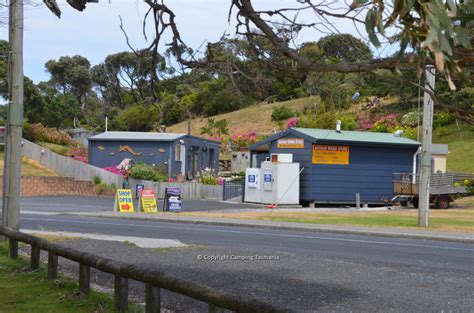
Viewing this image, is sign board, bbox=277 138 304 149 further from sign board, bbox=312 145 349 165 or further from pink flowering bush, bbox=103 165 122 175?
pink flowering bush, bbox=103 165 122 175

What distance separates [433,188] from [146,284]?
2615cm

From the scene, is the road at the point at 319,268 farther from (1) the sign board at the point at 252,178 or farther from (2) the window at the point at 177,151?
(2) the window at the point at 177,151

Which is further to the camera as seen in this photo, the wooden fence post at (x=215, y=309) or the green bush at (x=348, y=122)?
the green bush at (x=348, y=122)

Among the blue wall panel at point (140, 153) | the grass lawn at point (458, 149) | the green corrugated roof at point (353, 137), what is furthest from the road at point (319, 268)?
the grass lawn at point (458, 149)

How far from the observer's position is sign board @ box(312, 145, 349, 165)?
32031 mm

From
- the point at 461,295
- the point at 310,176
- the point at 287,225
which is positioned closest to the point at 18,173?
the point at 461,295

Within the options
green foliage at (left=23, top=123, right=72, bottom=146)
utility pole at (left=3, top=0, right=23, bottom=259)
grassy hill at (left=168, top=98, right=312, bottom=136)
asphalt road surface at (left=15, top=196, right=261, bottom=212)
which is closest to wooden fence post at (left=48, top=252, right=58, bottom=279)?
utility pole at (left=3, top=0, right=23, bottom=259)

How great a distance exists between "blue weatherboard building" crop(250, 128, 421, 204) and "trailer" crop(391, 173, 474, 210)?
2.86ft

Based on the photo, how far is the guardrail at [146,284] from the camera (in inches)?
231

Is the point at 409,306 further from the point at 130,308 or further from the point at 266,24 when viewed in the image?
the point at 266,24

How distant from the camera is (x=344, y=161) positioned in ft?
107

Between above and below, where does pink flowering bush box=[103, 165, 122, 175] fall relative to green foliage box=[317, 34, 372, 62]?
below

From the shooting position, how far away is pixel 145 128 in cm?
6669

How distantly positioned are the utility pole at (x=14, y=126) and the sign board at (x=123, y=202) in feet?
41.6
